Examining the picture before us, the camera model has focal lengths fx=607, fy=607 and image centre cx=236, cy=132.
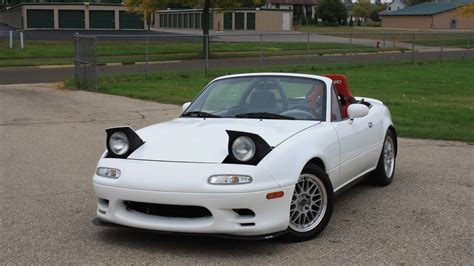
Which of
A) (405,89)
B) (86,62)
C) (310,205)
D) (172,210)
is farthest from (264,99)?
(86,62)

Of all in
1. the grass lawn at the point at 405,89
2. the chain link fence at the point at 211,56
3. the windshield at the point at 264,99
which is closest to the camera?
the windshield at the point at 264,99

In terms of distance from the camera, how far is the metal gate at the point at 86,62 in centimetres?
1772

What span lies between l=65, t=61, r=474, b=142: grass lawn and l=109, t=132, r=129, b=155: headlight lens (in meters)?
6.62

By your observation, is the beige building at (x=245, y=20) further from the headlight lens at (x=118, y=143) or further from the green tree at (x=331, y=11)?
the headlight lens at (x=118, y=143)

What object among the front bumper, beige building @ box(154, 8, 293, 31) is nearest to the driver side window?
the front bumper

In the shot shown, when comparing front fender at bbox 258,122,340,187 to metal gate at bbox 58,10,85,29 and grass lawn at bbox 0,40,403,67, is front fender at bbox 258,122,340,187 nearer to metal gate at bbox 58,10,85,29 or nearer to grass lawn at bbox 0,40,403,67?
grass lawn at bbox 0,40,403,67

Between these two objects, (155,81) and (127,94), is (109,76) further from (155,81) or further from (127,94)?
(127,94)

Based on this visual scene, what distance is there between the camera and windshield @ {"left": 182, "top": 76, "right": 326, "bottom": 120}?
5.77 m

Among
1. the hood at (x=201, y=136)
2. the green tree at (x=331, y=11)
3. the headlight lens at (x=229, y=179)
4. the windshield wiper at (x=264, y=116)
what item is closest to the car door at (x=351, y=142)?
the hood at (x=201, y=136)

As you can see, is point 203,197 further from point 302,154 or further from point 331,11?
point 331,11

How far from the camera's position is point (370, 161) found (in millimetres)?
6449

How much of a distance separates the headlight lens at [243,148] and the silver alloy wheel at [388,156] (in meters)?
2.79

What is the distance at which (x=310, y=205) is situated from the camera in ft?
16.5

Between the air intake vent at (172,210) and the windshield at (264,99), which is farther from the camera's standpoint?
the windshield at (264,99)
